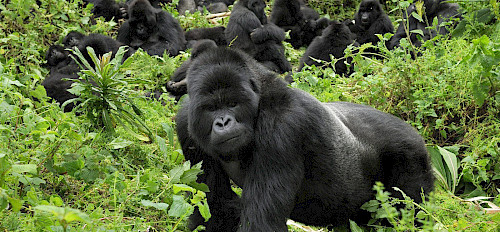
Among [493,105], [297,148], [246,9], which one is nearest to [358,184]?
[297,148]

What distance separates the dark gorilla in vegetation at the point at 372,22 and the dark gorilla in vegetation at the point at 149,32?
2997mm

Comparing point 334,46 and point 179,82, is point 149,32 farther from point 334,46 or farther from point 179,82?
point 334,46

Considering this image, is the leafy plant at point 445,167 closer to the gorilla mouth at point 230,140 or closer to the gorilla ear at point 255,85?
the gorilla ear at point 255,85

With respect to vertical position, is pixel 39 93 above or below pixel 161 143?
above

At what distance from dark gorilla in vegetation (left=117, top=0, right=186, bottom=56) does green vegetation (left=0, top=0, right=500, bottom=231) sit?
212 cm

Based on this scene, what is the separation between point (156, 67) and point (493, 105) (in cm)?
400

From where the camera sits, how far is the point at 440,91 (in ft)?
15.9

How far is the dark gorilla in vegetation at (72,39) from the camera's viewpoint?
7305 millimetres

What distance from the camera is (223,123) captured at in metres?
2.86

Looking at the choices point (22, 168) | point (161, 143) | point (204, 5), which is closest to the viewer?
point (22, 168)

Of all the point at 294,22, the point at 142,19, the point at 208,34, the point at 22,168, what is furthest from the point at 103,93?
the point at 294,22

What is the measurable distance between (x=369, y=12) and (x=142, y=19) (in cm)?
371

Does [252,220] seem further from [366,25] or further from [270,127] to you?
[366,25]

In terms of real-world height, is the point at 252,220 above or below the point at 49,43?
above
